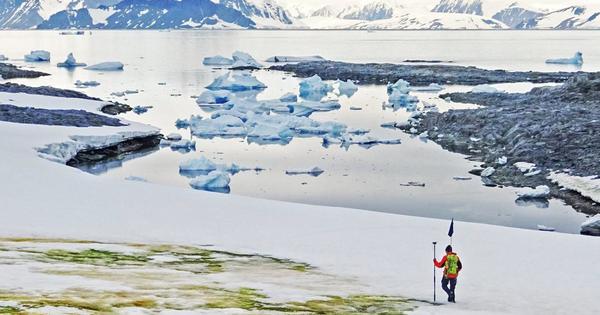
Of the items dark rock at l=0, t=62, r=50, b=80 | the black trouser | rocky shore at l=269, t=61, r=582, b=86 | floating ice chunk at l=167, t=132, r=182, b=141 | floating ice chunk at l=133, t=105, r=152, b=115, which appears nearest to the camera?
the black trouser

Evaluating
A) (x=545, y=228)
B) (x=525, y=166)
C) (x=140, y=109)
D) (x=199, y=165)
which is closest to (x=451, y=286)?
(x=545, y=228)

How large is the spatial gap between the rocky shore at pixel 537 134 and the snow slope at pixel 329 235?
920cm

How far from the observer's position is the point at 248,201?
952 inches

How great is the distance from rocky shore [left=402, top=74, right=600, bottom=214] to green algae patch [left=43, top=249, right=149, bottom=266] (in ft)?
56.0

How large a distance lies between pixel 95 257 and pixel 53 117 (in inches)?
1089

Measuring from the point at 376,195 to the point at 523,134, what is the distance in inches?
427

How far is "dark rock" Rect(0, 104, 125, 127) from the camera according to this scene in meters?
40.4

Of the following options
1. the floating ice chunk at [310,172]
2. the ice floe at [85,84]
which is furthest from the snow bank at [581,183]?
the ice floe at [85,84]

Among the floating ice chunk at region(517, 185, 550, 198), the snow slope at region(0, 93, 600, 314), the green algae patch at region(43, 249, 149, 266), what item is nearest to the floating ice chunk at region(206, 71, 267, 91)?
the snow slope at region(0, 93, 600, 314)

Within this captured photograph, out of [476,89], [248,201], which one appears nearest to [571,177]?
[248,201]

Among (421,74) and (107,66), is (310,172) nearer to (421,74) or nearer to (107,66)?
(421,74)

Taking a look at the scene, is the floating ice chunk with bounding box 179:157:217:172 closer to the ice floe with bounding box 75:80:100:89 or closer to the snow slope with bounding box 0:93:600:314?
the snow slope with bounding box 0:93:600:314

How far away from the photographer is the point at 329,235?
2006 centimetres

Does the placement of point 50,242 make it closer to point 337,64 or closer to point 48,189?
point 48,189
